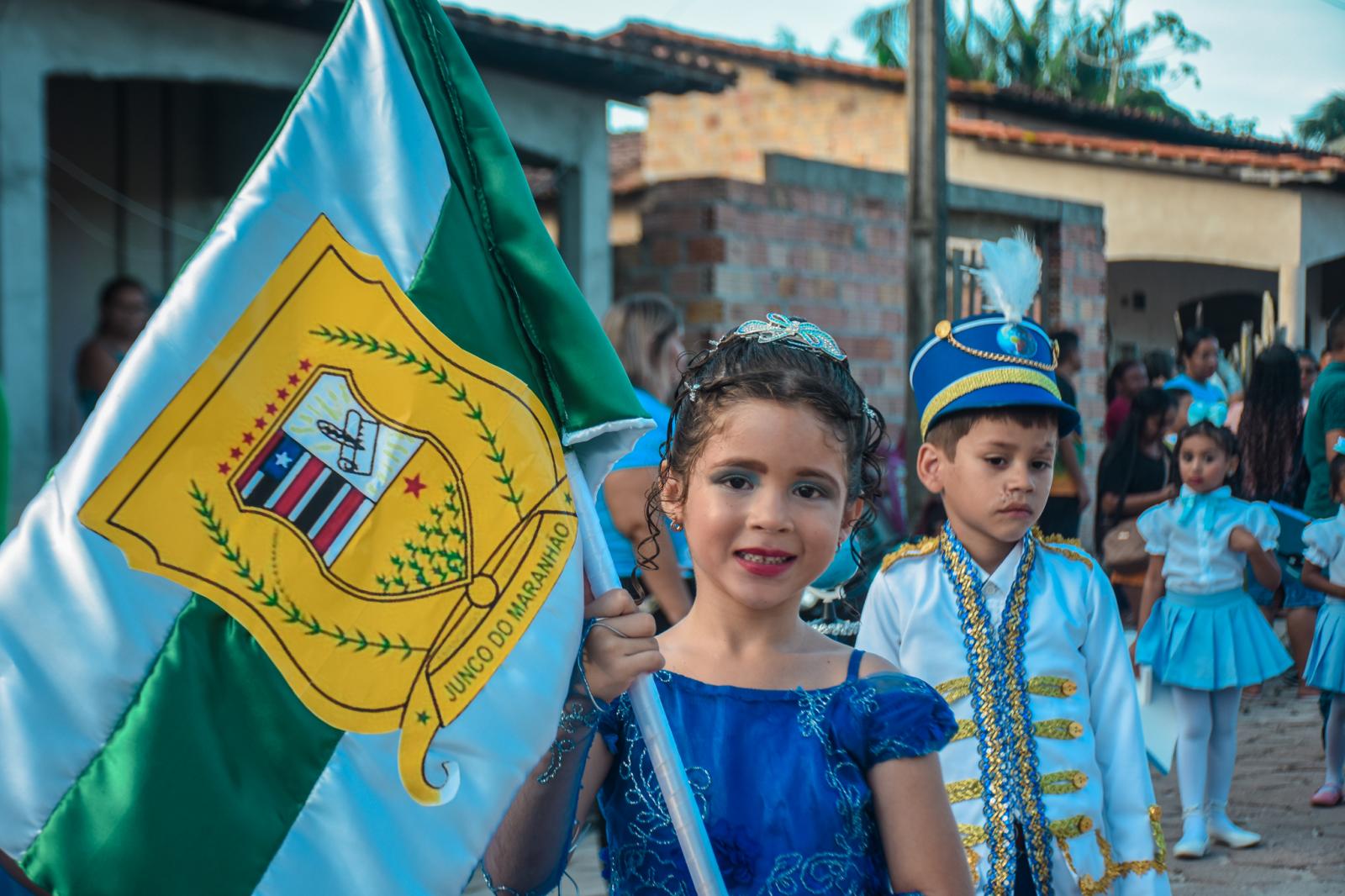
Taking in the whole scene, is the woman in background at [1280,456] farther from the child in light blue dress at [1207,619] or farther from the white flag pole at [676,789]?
the white flag pole at [676,789]

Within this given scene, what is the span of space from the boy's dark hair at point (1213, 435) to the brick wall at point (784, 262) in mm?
3605

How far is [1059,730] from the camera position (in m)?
3.02

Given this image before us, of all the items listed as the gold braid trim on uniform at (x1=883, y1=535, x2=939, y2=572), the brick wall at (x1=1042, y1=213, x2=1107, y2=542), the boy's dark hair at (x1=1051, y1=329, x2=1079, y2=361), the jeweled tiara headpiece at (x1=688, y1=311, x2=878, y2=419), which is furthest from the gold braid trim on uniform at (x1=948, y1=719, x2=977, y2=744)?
the brick wall at (x1=1042, y1=213, x2=1107, y2=542)

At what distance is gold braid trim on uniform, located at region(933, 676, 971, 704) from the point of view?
3105mm

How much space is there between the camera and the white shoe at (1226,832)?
5301 millimetres

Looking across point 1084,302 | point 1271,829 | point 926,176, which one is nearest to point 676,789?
point 1271,829

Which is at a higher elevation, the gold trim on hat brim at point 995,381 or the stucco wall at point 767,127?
the stucco wall at point 767,127

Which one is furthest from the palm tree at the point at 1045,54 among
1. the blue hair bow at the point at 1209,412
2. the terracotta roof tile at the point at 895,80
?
the blue hair bow at the point at 1209,412

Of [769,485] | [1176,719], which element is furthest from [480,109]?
[1176,719]

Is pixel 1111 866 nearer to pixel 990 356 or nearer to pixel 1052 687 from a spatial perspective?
pixel 1052 687

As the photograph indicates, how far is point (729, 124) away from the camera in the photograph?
58.0 feet

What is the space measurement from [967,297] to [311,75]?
9.07m

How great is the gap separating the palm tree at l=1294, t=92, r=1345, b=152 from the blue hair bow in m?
1.83

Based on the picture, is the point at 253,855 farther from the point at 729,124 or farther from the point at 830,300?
the point at 729,124
